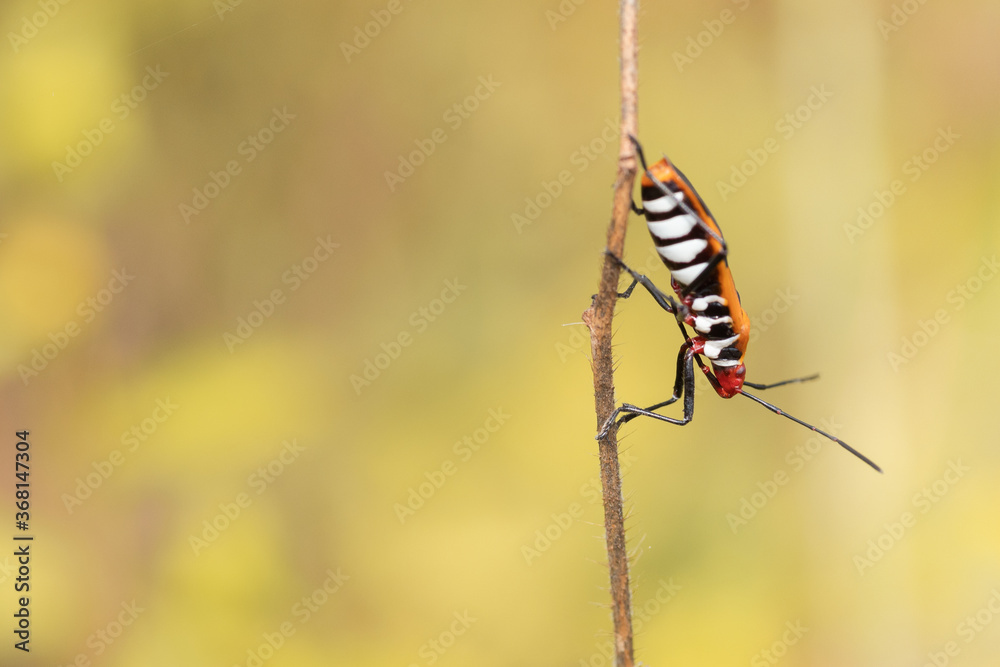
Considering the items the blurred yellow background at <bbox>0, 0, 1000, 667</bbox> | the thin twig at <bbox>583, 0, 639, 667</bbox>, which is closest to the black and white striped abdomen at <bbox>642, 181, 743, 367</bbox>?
the thin twig at <bbox>583, 0, 639, 667</bbox>

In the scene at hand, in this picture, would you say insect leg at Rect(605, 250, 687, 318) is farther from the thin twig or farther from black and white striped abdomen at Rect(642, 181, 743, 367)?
the thin twig

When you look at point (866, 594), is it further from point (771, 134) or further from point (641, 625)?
point (771, 134)

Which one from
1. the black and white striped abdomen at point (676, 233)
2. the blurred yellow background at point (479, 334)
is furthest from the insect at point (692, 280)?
the blurred yellow background at point (479, 334)

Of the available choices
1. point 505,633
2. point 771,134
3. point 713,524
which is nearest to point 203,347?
point 505,633

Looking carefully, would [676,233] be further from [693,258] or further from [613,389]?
[613,389]

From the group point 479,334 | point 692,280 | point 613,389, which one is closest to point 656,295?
point 692,280

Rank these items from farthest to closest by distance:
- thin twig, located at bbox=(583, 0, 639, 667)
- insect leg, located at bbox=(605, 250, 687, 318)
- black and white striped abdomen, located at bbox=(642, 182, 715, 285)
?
1. insect leg, located at bbox=(605, 250, 687, 318)
2. black and white striped abdomen, located at bbox=(642, 182, 715, 285)
3. thin twig, located at bbox=(583, 0, 639, 667)

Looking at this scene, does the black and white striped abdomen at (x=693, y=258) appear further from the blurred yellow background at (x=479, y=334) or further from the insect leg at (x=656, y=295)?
the blurred yellow background at (x=479, y=334)
